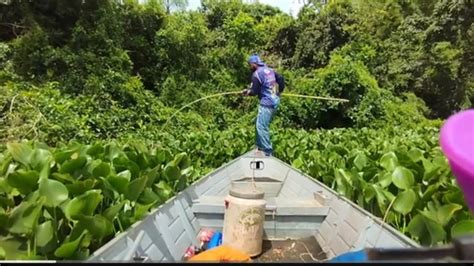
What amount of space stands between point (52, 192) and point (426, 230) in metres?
1.88

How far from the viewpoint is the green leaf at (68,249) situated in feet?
6.23

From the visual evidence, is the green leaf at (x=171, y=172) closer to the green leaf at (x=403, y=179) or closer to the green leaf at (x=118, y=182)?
the green leaf at (x=118, y=182)

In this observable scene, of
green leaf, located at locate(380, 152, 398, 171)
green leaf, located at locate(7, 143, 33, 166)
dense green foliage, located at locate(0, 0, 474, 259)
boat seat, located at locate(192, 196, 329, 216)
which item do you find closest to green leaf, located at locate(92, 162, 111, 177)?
dense green foliage, located at locate(0, 0, 474, 259)

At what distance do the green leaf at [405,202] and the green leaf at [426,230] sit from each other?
32cm

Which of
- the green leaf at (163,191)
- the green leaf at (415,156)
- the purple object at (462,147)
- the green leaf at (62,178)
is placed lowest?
the green leaf at (163,191)

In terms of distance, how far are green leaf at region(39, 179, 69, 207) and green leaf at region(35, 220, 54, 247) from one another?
23 cm

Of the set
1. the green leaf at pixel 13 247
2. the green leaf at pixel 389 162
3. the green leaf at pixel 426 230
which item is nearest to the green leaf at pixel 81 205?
the green leaf at pixel 13 247

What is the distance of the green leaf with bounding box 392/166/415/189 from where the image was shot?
284 centimetres

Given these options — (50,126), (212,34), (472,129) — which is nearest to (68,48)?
(50,126)

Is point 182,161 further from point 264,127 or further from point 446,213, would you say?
point 264,127

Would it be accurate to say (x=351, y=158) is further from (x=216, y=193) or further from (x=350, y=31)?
(x=350, y=31)

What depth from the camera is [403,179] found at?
287cm

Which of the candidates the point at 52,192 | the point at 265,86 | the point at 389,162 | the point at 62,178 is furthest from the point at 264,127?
the point at 52,192

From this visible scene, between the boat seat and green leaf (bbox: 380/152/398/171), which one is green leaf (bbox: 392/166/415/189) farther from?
the boat seat
